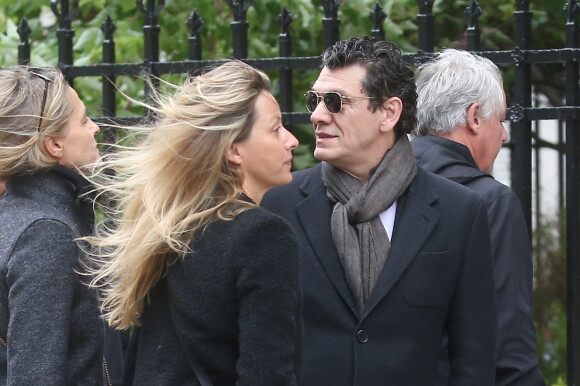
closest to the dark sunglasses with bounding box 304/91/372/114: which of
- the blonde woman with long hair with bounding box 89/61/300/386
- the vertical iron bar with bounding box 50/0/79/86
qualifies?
the blonde woman with long hair with bounding box 89/61/300/386

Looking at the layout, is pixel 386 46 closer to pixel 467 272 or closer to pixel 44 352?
pixel 467 272

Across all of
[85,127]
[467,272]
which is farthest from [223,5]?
[467,272]

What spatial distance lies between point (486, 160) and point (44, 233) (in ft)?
4.63

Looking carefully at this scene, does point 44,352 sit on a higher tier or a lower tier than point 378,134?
lower

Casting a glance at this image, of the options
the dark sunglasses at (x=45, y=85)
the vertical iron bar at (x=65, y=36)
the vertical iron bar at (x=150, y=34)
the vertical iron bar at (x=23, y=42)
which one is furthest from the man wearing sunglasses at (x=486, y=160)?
the vertical iron bar at (x=23, y=42)

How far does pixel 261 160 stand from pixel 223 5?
2.74 meters

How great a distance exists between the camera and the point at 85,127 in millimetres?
2967

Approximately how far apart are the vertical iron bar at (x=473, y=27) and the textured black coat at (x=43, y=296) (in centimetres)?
152

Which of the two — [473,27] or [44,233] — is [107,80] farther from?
[44,233]

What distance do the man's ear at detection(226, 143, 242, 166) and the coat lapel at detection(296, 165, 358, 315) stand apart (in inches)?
20.9

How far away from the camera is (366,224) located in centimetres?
283

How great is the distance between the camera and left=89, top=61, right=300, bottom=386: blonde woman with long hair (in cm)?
224

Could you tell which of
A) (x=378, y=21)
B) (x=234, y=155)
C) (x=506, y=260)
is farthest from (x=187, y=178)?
(x=378, y=21)

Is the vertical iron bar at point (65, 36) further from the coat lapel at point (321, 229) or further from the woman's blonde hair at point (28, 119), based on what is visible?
the coat lapel at point (321, 229)
